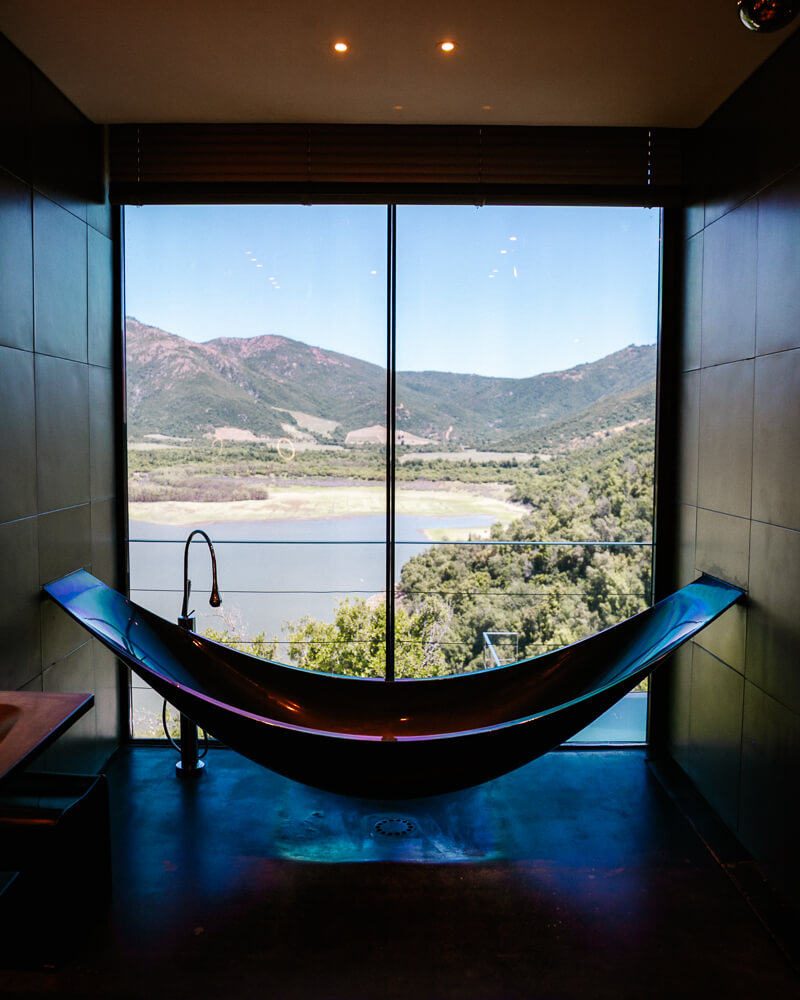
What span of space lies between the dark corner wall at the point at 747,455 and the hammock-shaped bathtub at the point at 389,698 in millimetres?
218

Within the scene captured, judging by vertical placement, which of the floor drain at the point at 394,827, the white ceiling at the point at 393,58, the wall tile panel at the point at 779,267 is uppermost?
the white ceiling at the point at 393,58

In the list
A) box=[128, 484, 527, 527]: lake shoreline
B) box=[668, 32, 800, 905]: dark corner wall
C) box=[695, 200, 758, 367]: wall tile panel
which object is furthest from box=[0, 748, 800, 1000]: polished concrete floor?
box=[695, 200, 758, 367]: wall tile panel

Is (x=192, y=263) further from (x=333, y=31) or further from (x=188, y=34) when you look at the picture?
(x=333, y=31)

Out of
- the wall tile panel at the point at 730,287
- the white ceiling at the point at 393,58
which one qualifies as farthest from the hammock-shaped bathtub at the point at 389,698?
the white ceiling at the point at 393,58

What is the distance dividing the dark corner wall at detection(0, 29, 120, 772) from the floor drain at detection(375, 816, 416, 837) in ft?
3.60

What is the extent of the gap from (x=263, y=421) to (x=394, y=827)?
70.7 inches

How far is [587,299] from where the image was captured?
123 inches

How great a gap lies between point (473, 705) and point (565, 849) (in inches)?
21.1

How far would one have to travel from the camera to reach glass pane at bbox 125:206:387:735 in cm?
299

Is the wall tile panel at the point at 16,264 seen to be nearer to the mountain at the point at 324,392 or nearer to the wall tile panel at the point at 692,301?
the mountain at the point at 324,392

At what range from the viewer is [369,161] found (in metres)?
2.74

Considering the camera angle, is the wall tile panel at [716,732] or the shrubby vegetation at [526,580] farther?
the shrubby vegetation at [526,580]

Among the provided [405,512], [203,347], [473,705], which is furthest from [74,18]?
[473,705]

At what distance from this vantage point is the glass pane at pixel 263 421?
2.99 m
